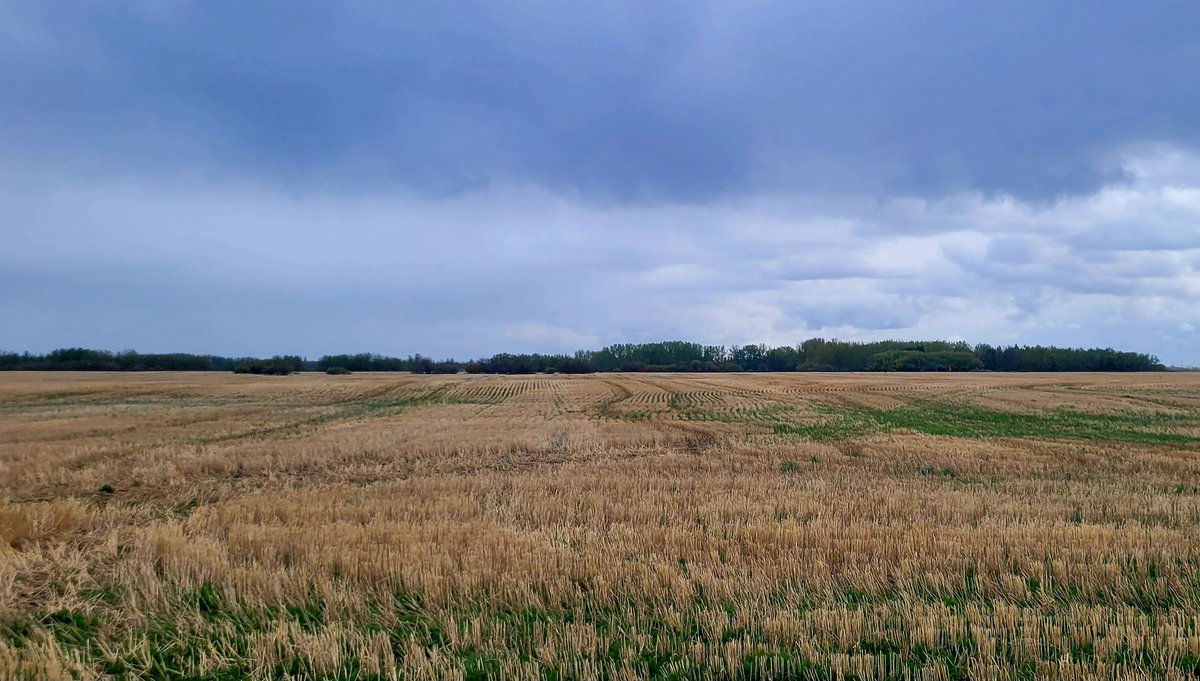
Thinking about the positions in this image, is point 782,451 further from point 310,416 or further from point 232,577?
point 310,416

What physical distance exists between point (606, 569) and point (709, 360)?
171m

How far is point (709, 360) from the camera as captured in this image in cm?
17588

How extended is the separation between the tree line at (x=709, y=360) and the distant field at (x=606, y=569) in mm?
122363

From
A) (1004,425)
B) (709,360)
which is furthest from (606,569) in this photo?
(709,360)

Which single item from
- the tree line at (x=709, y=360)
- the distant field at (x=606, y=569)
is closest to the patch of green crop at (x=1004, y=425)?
the distant field at (x=606, y=569)

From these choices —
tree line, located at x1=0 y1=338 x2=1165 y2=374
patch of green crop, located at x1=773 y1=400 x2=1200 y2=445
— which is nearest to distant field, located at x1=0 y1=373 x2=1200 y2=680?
patch of green crop, located at x1=773 y1=400 x2=1200 y2=445

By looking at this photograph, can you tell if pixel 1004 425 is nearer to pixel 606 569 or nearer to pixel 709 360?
pixel 606 569

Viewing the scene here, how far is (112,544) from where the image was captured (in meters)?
8.67

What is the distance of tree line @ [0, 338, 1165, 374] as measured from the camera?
133m

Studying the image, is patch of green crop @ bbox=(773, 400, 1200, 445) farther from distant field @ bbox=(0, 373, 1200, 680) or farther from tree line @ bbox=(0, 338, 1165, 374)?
tree line @ bbox=(0, 338, 1165, 374)

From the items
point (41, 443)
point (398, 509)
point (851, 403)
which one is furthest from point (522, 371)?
point (398, 509)

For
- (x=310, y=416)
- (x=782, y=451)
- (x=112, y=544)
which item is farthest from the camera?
(x=310, y=416)

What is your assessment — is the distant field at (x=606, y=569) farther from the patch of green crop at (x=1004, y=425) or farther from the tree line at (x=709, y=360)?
the tree line at (x=709, y=360)

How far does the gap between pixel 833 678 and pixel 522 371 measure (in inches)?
5711
